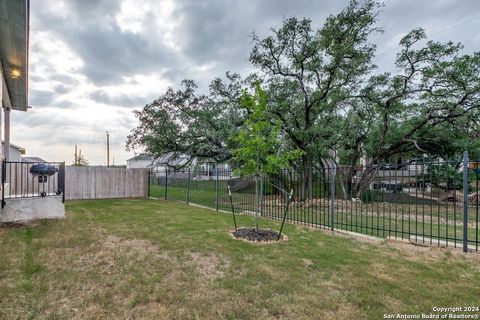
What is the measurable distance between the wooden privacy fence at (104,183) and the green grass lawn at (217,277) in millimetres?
6993

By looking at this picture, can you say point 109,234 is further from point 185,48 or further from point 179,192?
point 185,48

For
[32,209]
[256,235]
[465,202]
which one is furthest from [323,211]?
[32,209]

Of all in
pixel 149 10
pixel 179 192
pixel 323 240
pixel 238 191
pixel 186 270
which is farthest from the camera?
pixel 179 192

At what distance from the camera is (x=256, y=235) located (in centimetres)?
514

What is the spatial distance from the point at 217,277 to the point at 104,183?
11057 millimetres

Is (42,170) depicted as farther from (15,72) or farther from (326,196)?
(326,196)

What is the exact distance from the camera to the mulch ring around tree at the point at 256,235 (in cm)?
487

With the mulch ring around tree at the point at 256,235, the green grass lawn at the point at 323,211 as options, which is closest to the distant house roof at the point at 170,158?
the green grass lawn at the point at 323,211

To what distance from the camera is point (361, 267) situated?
140 inches

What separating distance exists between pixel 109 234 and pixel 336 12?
34.7 ft

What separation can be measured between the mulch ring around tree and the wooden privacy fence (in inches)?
359

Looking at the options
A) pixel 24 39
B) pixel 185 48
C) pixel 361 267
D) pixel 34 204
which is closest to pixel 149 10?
pixel 185 48

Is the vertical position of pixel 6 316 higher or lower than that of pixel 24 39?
lower

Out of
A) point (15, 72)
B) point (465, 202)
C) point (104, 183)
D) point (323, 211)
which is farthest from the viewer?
point (104, 183)
